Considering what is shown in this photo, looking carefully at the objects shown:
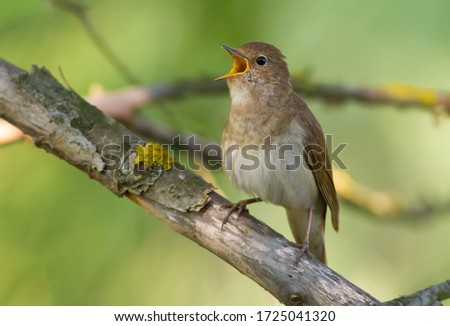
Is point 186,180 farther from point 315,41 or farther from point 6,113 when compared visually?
point 315,41

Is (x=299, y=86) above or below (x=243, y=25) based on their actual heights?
above

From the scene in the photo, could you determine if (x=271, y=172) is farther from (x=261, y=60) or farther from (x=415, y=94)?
(x=415, y=94)

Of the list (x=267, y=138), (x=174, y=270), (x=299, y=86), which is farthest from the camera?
(x=299, y=86)

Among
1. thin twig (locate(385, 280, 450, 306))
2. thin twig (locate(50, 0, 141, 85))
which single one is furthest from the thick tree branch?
thin twig (locate(50, 0, 141, 85))

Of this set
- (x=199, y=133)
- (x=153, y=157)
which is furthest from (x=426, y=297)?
(x=199, y=133)

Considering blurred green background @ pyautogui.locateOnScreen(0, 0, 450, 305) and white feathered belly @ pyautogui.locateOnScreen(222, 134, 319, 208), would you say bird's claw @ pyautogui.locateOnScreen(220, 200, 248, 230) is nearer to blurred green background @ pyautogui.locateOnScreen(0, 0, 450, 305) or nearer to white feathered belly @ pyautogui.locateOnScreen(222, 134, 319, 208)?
white feathered belly @ pyautogui.locateOnScreen(222, 134, 319, 208)

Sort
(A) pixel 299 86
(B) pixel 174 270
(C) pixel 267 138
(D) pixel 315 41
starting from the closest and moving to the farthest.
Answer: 1. (C) pixel 267 138
2. (B) pixel 174 270
3. (D) pixel 315 41
4. (A) pixel 299 86

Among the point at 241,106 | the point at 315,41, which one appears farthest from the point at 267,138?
the point at 315,41
